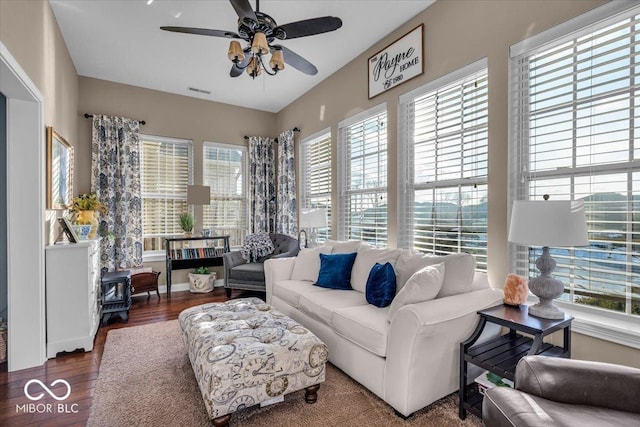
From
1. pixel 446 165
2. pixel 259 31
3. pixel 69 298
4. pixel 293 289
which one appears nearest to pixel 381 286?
pixel 293 289

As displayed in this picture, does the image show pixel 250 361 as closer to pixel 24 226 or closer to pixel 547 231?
pixel 547 231

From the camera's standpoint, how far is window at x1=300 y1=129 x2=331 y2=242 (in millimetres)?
4719

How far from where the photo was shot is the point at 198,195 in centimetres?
499

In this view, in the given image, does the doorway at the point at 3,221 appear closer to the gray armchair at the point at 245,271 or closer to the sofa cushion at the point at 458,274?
the gray armchair at the point at 245,271

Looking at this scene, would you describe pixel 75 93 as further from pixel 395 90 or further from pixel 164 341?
pixel 395 90

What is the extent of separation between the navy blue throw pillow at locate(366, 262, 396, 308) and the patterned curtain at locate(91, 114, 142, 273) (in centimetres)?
370

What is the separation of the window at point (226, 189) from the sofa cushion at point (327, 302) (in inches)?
121

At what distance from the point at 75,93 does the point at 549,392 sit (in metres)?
5.68

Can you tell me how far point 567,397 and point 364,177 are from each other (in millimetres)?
2989

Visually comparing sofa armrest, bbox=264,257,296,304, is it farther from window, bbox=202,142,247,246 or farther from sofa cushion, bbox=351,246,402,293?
window, bbox=202,142,247,246

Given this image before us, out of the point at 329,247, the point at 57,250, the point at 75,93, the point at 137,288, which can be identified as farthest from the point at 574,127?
the point at 75,93

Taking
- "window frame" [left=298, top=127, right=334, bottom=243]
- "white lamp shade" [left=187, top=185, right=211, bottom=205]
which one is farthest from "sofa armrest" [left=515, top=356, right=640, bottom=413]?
"white lamp shade" [left=187, top=185, right=211, bottom=205]

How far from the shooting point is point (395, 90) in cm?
342

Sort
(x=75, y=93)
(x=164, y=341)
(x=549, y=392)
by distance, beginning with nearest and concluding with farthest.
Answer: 1. (x=549, y=392)
2. (x=164, y=341)
3. (x=75, y=93)
